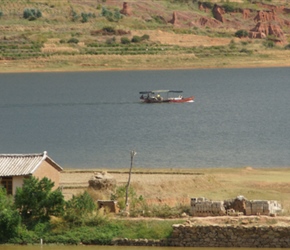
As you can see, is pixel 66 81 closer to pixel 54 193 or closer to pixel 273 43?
pixel 273 43

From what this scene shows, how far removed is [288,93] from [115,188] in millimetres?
65476

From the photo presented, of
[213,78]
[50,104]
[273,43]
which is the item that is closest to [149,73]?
[213,78]

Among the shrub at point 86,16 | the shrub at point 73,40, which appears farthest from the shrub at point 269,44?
the shrub at point 73,40

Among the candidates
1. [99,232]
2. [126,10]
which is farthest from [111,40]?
[99,232]

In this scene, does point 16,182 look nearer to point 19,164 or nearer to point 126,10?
point 19,164

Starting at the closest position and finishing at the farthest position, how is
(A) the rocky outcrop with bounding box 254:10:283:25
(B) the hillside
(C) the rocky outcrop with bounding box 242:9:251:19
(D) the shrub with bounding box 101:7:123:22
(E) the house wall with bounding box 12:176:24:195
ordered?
(E) the house wall with bounding box 12:176:24:195
(B) the hillside
(D) the shrub with bounding box 101:7:123:22
(A) the rocky outcrop with bounding box 254:10:283:25
(C) the rocky outcrop with bounding box 242:9:251:19

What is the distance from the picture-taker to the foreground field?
3603 cm

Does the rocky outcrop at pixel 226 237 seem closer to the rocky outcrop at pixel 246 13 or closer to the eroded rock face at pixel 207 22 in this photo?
the eroded rock face at pixel 207 22

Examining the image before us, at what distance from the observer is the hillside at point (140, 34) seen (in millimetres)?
121812

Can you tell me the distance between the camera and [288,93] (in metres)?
97.9

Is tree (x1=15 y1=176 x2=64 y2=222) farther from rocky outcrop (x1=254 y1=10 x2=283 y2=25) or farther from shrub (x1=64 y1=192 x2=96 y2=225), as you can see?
rocky outcrop (x1=254 y1=10 x2=283 y2=25)

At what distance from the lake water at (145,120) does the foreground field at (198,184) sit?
3.03m

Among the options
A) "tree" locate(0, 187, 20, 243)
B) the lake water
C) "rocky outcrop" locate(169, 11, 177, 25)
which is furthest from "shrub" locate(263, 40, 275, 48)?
"tree" locate(0, 187, 20, 243)

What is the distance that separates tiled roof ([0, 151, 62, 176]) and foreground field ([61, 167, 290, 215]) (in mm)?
1922
